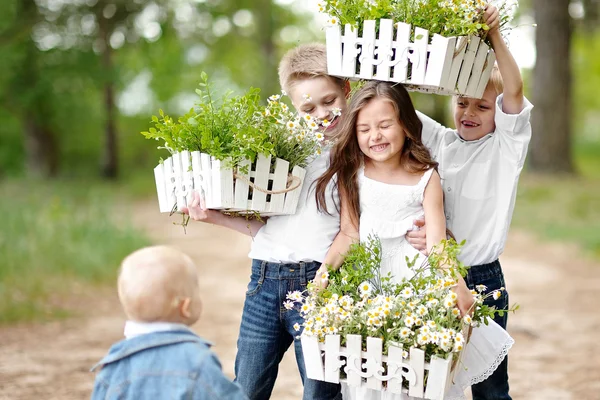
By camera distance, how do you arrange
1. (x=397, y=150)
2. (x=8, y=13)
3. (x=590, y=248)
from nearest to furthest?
(x=397, y=150), (x=590, y=248), (x=8, y=13)

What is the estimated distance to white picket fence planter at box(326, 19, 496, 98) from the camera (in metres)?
2.60

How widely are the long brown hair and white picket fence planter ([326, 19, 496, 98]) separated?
0.22ft

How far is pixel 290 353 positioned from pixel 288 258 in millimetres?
2843

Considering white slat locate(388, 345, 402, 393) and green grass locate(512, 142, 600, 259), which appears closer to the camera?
white slat locate(388, 345, 402, 393)

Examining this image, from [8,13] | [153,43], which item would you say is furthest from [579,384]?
[153,43]

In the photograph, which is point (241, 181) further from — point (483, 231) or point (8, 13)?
point (8, 13)

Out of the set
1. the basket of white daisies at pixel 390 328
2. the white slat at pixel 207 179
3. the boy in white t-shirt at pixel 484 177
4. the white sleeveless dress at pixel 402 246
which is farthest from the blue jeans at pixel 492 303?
the white slat at pixel 207 179

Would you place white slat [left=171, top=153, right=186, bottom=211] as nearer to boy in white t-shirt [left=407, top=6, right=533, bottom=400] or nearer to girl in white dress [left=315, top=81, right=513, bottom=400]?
girl in white dress [left=315, top=81, right=513, bottom=400]

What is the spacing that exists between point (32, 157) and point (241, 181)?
15.6m

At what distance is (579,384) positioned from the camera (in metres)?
4.76

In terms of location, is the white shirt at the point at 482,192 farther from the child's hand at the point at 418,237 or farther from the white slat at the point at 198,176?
the white slat at the point at 198,176

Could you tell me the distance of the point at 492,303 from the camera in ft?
10.3

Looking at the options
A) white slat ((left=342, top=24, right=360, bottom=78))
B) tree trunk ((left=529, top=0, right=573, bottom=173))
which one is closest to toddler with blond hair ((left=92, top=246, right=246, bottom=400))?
white slat ((left=342, top=24, right=360, bottom=78))

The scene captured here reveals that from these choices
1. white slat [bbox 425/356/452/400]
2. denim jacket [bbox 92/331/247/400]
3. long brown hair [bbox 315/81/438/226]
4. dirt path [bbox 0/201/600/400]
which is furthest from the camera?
dirt path [bbox 0/201/600/400]
